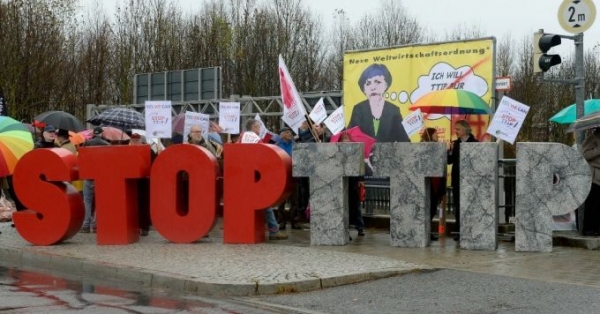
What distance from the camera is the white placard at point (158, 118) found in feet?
51.6

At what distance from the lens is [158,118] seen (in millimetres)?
15828

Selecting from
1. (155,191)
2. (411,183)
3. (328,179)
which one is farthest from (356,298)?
(155,191)

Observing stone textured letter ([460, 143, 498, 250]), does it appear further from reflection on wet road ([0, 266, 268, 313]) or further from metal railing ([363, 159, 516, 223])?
reflection on wet road ([0, 266, 268, 313])

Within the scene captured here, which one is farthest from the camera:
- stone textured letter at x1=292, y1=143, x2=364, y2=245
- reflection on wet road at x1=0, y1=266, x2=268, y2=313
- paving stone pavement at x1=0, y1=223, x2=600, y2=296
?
stone textured letter at x1=292, y1=143, x2=364, y2=245

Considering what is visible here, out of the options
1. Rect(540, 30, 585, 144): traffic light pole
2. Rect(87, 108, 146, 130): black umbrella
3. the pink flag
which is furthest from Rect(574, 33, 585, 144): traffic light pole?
Rect(87, 108, 146, 130): black umbrella

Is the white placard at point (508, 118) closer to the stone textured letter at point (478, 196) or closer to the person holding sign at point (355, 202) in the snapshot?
the stone textured letter at point (478, 196)

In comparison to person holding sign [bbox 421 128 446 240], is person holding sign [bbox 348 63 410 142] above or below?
above

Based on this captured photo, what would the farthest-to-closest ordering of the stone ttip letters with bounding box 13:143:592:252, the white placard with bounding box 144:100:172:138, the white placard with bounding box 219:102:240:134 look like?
the white placard with bounding box 219:102:240:134 → the white placard with bounding box 144:100:172:138 → the stone ttip letters with bounding box 13:143:592:252

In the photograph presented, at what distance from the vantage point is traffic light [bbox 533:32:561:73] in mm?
13172

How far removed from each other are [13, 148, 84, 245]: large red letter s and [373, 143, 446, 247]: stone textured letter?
4.77 metres

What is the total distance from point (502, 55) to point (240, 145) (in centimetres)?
3314

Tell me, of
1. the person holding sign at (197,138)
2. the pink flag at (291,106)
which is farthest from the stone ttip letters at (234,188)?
the pink flag at (291,106)

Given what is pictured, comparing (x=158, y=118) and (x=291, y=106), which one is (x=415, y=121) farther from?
(x=158, y=118)

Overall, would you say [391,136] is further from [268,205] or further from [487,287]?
[487,287]
